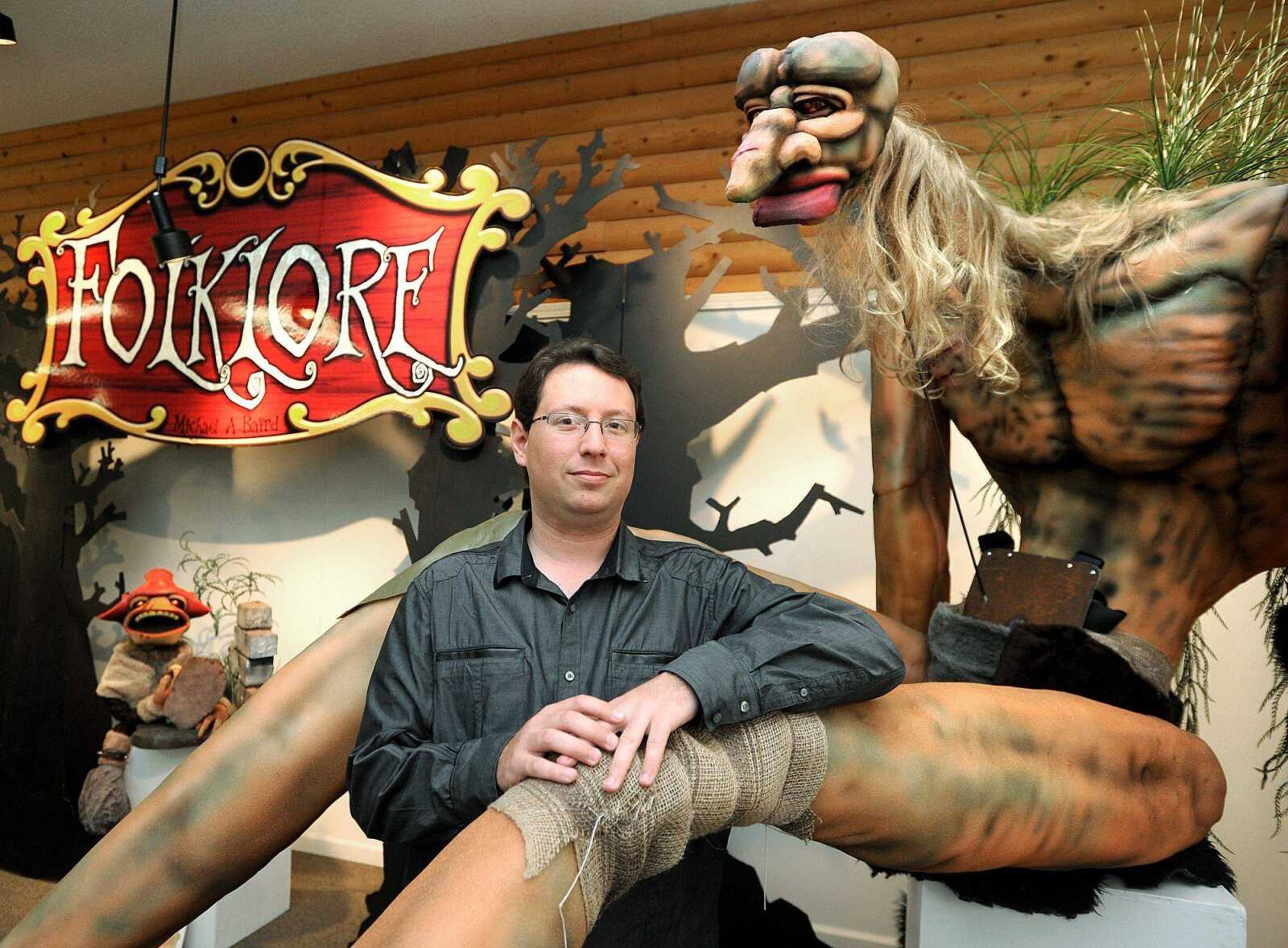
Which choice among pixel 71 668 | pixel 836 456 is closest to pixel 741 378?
pixel 836 456

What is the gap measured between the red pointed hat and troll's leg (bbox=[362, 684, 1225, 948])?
2.49m

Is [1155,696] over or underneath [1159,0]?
underneath

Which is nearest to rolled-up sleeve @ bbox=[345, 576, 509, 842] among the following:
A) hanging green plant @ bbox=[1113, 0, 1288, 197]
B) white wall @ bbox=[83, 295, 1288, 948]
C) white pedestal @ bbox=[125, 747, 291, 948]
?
hanging green plant @ bbox=[1113, 0, 1288, 197]

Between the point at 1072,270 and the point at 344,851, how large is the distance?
3.06 m

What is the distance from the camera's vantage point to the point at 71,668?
11.7 ft

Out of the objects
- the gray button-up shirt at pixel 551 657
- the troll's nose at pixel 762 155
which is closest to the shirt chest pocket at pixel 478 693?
the gray button-up shirt at pixel 551 657

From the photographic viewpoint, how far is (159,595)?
3.01 m

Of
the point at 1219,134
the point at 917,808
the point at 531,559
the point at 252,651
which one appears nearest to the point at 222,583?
the point at 252,651

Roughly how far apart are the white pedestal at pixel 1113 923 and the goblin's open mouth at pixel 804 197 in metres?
1.00

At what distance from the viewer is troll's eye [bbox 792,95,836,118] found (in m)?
1.27

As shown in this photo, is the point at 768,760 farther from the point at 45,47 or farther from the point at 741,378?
the point at 45,47

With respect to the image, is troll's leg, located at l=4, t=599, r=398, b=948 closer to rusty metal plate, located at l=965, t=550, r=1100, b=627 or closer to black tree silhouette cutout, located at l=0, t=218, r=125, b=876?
rusty metal plate, located at l=965, t=550, r=1100, b=627

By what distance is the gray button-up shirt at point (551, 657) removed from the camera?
1056 mm

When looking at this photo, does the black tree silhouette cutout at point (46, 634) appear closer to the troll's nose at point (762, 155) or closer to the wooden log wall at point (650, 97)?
the wooden log wall at point (650, 97)
